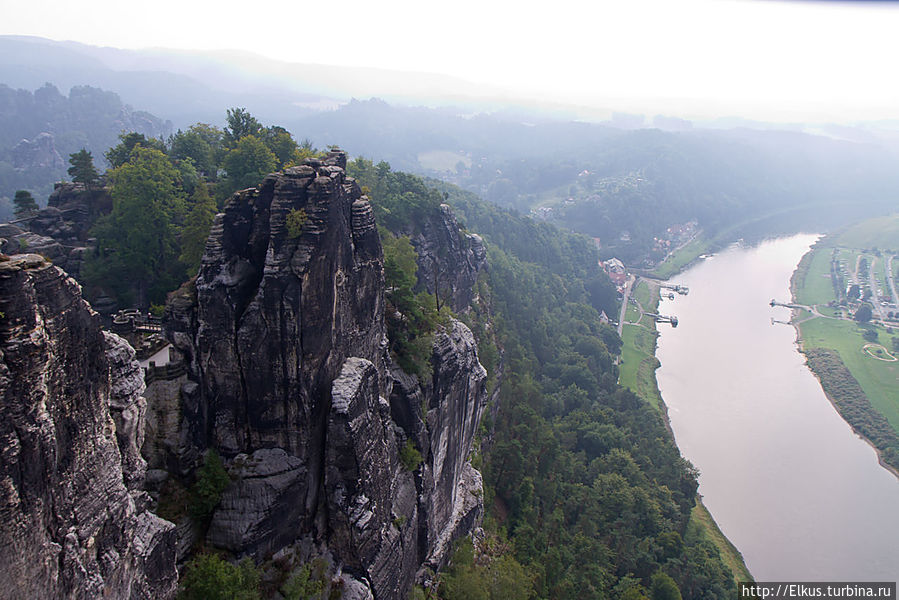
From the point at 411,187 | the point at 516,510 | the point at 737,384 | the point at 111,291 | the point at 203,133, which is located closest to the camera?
the point at 111,291

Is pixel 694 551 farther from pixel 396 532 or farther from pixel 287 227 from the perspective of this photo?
pixel 287 227

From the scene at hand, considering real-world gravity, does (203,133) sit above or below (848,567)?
above

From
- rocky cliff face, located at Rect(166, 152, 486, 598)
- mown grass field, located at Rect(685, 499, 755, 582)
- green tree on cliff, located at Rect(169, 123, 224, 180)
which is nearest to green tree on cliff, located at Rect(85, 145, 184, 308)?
green tree on cliff, located at Rect(169, 123, 224, 180)

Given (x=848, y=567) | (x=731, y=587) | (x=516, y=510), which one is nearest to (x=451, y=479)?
(x=516, y=510)

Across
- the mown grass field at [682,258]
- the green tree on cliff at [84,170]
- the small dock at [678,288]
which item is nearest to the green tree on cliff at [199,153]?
the green tree on cliff at [84,170]

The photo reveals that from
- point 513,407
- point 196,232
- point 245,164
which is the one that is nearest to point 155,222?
point 196,232

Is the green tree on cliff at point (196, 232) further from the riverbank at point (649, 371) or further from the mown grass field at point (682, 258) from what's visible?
the mown grass field at point (682, 258)

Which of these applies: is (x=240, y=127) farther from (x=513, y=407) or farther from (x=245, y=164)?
(x=513, y=407)
